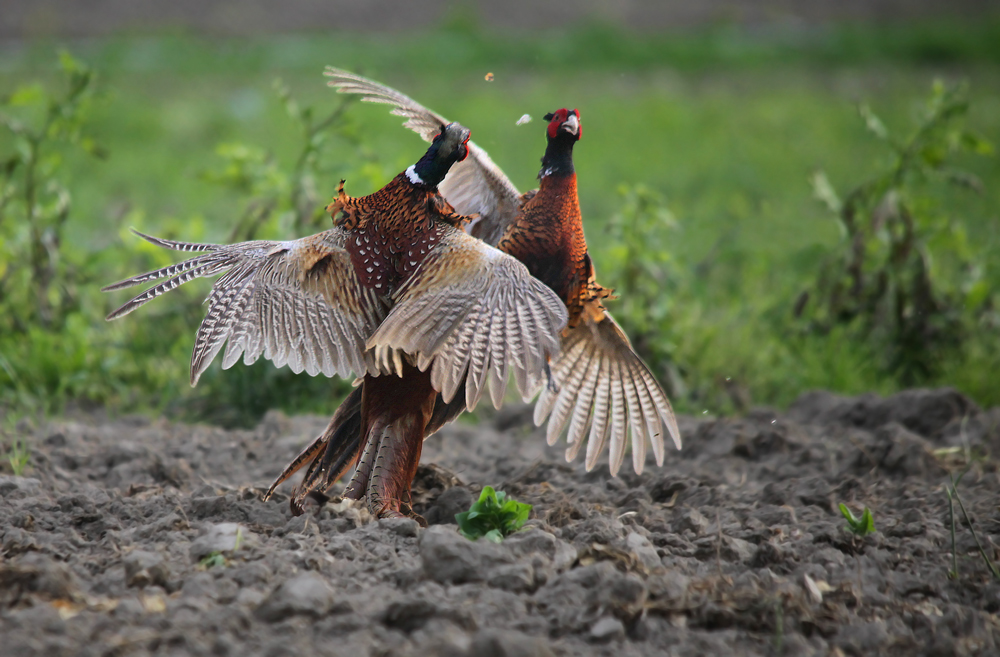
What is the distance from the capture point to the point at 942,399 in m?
4.41

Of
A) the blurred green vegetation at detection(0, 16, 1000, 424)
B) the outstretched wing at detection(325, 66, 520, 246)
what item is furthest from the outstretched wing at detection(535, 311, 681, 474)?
the blurred green vegetation at detection(0, 16, 1000, 424)

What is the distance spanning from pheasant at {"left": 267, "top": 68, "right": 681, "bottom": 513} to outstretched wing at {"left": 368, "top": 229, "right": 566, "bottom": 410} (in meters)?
0.35

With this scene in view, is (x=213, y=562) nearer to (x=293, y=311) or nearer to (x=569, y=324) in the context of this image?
(x=293, y=311)

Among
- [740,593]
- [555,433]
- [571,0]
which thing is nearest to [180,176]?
[555,433]

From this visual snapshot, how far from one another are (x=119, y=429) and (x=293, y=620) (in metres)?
2.66

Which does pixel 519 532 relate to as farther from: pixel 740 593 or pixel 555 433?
pixel 555 433

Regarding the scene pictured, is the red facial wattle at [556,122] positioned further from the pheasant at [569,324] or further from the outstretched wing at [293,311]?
the outstretched wing at [293,311]

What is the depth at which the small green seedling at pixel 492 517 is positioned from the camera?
2689mm

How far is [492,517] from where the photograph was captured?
2.70 m

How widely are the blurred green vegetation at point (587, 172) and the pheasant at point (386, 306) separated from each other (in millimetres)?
1509

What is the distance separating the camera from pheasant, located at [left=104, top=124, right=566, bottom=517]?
289cm

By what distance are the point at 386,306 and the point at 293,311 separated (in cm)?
32

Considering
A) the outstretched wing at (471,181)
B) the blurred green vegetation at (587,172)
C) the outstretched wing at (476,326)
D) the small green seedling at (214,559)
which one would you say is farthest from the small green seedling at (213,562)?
the blurred green vegetation at (587,172)

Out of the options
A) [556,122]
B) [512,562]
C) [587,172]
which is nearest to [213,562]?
[512,562]
